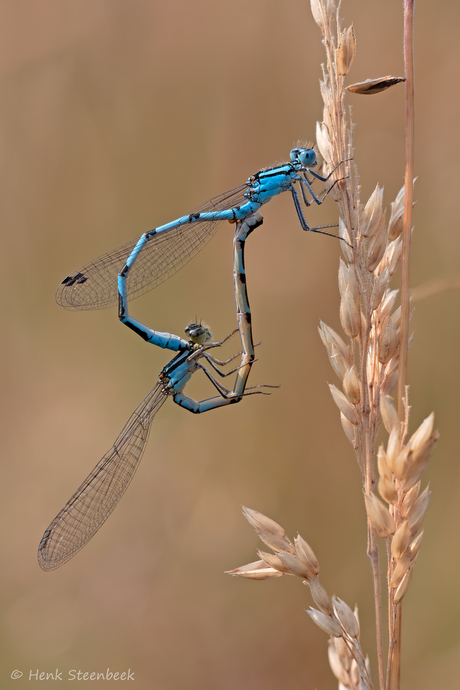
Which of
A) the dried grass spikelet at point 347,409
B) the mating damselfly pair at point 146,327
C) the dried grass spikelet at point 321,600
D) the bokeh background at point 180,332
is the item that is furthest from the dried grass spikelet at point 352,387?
the bokeh background at point 180,332

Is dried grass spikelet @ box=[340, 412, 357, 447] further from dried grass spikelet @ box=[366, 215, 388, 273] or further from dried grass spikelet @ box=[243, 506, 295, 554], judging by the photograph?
dried grass spikelet @ box=[366, 215, 388, 273]

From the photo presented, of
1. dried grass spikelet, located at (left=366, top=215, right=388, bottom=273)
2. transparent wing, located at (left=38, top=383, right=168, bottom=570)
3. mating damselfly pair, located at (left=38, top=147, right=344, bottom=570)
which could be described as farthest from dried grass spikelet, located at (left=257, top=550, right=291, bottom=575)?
transparent wing, located at (left=38, top=383, right=168, bottom=570)

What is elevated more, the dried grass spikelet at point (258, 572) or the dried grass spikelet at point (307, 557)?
the dried grass spikelet at point (307, 557)

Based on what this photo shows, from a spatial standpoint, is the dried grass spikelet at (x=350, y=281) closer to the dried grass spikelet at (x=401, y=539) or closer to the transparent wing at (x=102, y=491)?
the dried grass spikelet at (x=401, y=539)

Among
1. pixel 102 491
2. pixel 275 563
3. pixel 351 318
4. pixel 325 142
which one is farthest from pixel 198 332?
pixel 275 563

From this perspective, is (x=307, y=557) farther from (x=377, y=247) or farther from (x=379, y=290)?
(x=377, y=247)
